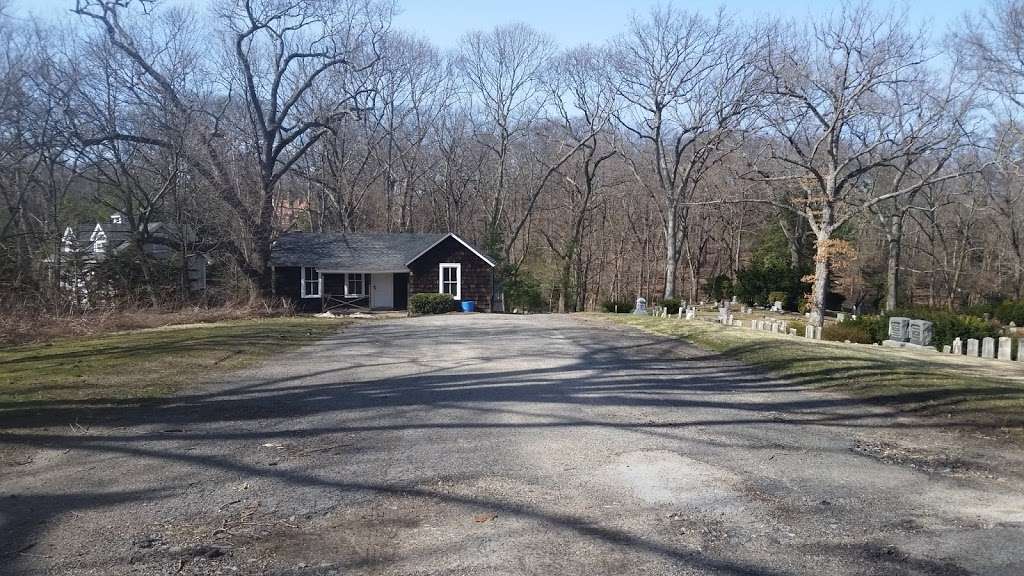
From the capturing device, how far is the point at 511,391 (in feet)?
34.0

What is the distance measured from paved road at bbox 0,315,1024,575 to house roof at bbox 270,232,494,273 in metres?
28.1

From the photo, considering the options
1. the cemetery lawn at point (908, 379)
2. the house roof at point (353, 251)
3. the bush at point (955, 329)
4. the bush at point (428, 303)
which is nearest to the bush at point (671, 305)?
the house roof at point (353, 251)

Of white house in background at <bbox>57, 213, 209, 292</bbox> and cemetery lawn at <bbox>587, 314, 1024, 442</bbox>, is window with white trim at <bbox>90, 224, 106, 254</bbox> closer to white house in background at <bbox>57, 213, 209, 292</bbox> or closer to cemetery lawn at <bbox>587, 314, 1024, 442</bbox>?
white house in background at <bbox>57, 213, 209, 292</bbox>

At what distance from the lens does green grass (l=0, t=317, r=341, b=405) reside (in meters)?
9.80

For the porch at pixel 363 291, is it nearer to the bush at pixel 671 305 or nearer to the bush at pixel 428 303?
the bush at pixel 428 303

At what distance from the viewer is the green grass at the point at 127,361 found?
9797mm

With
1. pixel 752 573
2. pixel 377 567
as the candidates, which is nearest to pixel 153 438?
pixel 377 567

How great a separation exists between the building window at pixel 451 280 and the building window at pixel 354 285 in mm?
4160

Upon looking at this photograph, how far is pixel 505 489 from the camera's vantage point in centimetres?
564

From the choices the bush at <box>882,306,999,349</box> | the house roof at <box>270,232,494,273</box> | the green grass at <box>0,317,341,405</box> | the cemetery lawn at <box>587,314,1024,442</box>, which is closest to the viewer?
the cemetery lawn at <box>587,314,1024,442</box>

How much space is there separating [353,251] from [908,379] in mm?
31646

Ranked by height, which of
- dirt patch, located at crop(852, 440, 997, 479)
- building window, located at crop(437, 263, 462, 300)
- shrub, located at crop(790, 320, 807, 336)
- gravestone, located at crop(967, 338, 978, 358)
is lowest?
shrub, located at crop(790, 320, 807, 336)

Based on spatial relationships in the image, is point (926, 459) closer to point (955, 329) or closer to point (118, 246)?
point (955, 329)

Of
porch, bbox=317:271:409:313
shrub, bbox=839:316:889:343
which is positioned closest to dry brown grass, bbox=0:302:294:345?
porch, bbox=317:271:409:313
